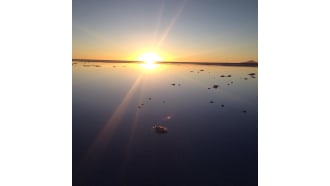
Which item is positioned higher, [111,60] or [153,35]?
[153,35]

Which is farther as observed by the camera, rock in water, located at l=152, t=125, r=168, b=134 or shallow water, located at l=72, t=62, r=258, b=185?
rock in water, located at l=152, t=125, r=168, b=134

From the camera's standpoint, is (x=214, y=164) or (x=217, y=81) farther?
(x=217, y=81)

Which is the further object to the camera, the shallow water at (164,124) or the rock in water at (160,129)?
the rock in water at (160,129)
